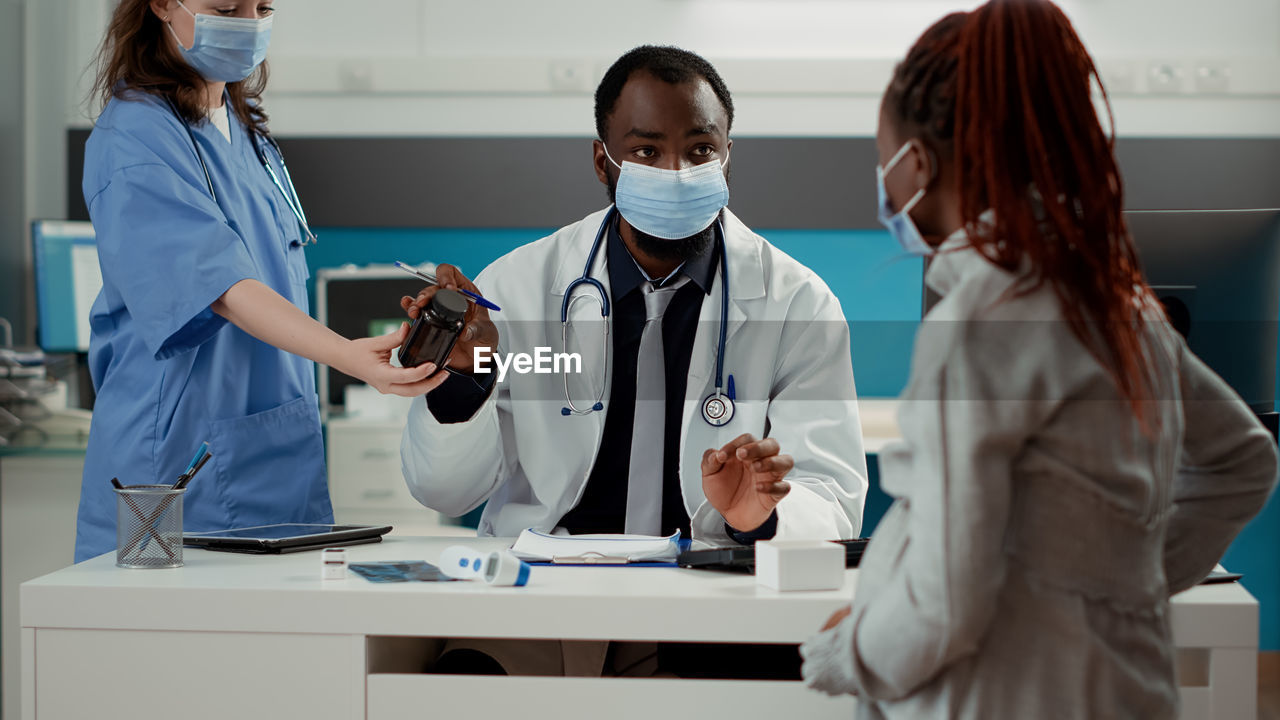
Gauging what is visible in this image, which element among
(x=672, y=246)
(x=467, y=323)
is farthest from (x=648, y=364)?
(x=467, y=323)

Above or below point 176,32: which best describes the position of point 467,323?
below

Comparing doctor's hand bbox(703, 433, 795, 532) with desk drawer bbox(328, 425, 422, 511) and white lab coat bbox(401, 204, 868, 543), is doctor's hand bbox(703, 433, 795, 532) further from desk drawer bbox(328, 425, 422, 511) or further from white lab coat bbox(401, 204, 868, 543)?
desk drawer bbox(328, 425, 422, 511)

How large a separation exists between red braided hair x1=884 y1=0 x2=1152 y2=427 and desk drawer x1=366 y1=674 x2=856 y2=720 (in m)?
0.51

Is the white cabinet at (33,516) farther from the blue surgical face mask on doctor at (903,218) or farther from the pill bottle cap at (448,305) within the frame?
the blue surgical face mask on doctor at (903,218)

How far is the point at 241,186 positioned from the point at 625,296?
2.10 feet

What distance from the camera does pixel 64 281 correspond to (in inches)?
122

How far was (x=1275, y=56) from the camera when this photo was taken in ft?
11.1

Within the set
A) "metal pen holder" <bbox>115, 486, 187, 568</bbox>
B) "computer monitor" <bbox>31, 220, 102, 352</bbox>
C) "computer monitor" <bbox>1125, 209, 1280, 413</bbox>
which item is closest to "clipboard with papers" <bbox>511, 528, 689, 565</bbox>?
"metal pen holder" <bbox>115, 486, 187, 568</bbox>

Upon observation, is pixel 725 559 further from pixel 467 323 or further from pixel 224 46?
pixel 224 46

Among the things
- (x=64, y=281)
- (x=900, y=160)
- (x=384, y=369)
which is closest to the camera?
(x=900, y=160)

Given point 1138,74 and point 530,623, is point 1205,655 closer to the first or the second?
point 530,623

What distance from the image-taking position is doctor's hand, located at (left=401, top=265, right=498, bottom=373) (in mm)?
1264

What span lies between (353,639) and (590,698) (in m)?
0.26

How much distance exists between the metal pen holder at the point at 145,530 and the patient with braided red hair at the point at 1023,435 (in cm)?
84
